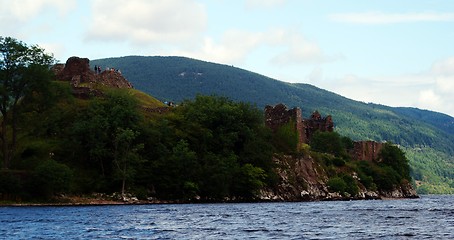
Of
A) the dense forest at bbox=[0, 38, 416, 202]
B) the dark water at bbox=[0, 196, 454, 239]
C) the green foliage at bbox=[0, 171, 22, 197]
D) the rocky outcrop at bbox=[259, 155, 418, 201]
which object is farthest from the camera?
the rocky outcrop at bbox=[259, 155, 418, 201]

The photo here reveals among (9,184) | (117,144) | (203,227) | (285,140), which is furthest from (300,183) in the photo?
(203,227)

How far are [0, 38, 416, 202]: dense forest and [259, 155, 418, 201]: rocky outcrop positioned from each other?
3.32m

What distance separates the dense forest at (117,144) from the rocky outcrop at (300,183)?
10.9 ft

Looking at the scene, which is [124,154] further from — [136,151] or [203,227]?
[203,227]

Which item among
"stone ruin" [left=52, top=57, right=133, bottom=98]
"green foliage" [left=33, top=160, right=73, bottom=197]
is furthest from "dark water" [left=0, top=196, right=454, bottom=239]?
"stone ruin" [left=52, top=57, right=133, bottom=98]

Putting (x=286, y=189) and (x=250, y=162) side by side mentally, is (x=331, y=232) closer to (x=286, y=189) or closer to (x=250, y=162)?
(x=250, y=162)

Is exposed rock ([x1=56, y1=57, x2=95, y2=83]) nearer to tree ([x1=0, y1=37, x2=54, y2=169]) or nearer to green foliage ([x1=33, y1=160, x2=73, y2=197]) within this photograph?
tree ([x1=0, y1=37, x2=54, y2=169])

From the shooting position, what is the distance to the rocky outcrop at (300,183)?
469 ft

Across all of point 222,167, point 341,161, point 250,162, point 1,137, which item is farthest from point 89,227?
point 341,161

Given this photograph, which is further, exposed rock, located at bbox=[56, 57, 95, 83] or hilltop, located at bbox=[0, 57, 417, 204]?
exposed rock, located at bbox=[56, 57, 95, 83]

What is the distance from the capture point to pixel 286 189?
145250 millimetres

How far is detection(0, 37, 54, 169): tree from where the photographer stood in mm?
106125

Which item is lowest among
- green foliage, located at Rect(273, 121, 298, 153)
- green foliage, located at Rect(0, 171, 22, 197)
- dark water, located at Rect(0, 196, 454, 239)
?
dark water, located at Rect(0, 196, 454, 239)

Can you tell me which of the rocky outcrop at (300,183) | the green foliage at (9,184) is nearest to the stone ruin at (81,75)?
the rocky outcrop at (300,183)
